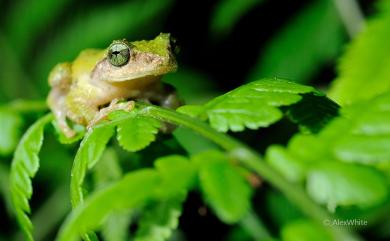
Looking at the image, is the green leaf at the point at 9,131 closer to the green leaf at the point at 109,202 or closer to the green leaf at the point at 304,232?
the green leaf at the point at 109,202

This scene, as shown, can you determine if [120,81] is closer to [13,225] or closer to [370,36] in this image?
[370,36]

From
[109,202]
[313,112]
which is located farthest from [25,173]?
[313,112]

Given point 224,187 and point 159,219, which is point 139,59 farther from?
point 224,187

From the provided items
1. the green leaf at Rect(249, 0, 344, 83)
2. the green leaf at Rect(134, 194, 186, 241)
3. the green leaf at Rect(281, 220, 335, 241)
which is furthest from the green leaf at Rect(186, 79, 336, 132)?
the green leaf at Rect(249, 0, 344, 83)

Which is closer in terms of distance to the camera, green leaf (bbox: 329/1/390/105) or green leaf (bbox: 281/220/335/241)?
green leaf (bbox: 281/220/335/241)

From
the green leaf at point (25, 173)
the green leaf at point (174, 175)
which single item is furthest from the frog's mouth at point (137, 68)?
the green leaf at point (174, 175)

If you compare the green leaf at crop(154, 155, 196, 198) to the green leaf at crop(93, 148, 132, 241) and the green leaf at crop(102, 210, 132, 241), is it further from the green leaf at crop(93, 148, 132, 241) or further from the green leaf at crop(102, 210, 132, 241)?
the green leaf at crop(102, 210, 132, 241)

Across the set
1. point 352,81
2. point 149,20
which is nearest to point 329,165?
point 352,81

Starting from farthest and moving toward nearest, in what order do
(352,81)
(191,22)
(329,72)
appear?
1. (191,22)
2. (329,72)
3. (352,81)
